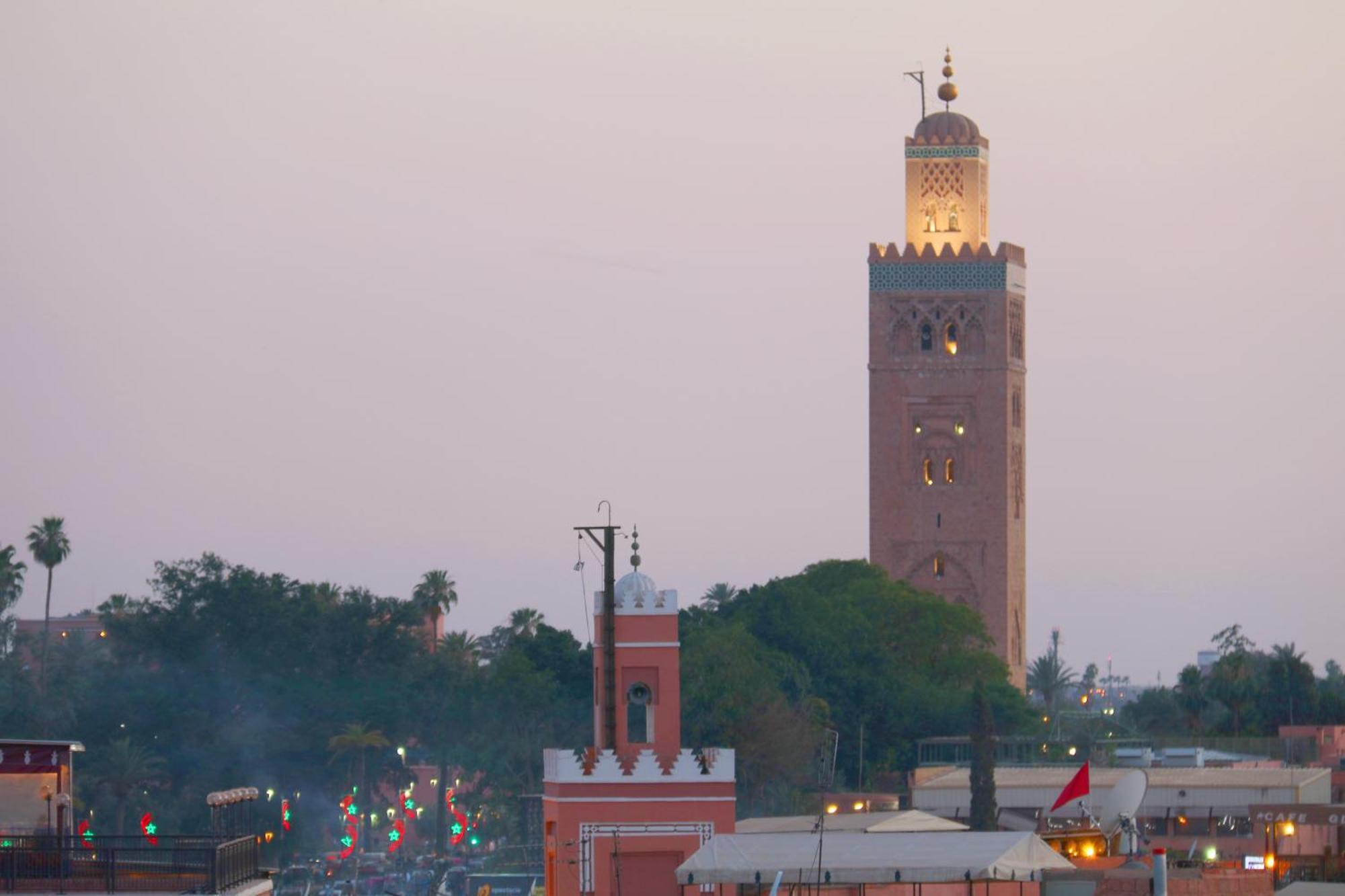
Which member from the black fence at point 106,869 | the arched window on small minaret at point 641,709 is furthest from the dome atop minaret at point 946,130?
the black fence at point 106,869

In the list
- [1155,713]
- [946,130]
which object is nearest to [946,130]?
[946,130]

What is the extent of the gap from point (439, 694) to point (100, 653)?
16520 mm

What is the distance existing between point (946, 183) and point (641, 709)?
72.6m

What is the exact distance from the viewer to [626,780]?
58.3 metres

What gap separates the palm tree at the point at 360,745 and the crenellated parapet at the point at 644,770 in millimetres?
63035

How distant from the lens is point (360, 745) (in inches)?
4771

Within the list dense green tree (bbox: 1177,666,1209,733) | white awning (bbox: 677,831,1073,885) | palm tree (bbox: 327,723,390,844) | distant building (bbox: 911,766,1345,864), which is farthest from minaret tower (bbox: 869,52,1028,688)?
white awning (bbox: 677,831,1073,885)

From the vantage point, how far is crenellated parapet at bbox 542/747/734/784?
58406mm

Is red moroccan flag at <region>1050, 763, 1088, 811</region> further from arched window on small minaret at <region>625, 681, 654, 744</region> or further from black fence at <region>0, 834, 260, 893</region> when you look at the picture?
black fence at <region>0, 834, 260, 893</region>

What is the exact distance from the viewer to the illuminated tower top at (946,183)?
129 metres

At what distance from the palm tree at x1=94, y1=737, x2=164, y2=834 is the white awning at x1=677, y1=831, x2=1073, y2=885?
236ft

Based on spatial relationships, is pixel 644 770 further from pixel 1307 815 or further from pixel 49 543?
pixel 49 543

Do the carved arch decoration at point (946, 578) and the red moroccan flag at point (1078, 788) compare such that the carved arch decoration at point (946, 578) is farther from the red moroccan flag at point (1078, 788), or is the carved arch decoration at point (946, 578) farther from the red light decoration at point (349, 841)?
the red moroccan flag at point (1078, 788)

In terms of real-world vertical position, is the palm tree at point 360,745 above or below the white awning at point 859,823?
above
